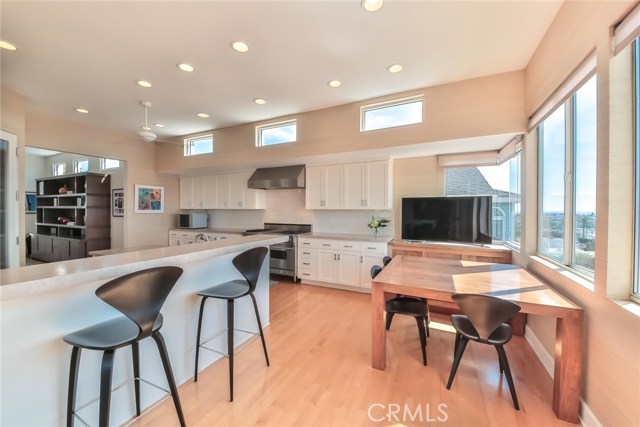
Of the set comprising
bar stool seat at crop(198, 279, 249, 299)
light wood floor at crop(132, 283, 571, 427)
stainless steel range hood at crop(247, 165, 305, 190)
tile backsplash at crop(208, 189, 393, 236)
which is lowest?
light wood floor at crop(132, 283, 571, 427)

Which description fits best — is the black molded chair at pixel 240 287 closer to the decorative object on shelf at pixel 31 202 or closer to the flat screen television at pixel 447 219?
the flat screen television at pixel 447 219

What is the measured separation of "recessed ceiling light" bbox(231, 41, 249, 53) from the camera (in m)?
2.33

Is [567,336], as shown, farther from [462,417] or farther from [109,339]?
[109,339]

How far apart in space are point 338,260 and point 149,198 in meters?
4.56

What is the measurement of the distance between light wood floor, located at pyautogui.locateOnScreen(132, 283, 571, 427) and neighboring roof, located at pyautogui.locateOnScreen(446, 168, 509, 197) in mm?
2094

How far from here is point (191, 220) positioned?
5.79m

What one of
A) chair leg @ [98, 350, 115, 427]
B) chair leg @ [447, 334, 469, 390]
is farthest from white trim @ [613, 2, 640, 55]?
chair leg @ [98, 350, 115, 427]

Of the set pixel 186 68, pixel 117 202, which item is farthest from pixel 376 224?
pixel 117 202

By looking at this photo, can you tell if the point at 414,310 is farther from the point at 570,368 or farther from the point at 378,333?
the point at 570,368

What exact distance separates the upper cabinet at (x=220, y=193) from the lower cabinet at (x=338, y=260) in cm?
163

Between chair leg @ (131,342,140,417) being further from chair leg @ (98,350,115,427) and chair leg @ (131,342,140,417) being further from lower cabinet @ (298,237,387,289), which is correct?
lower cabinet @ (298,237,387,289)

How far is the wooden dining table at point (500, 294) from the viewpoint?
5.22 feet

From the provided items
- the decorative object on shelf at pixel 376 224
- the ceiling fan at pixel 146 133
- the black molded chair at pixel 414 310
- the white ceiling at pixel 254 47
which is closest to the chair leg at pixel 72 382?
the black molded chair at pixel 414 310

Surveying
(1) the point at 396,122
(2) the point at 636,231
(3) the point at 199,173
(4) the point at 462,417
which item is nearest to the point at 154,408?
(4) the point at 462,417
